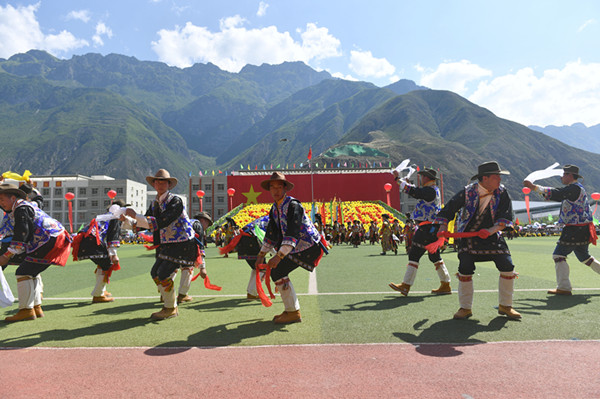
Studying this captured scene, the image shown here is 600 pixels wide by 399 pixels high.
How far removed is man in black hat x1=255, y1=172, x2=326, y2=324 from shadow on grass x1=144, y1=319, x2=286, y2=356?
252mm

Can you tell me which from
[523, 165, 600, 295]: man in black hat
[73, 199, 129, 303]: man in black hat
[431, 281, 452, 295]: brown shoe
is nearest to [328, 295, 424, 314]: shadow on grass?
[431, 281, 452, 295]: brown shoe

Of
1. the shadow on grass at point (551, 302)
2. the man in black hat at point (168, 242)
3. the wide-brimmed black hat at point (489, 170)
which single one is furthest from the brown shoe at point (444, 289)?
the man in black hat at point (168, 242)

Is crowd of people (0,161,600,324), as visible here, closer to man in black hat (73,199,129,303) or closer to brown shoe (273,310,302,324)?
brown shoe (273,310,302,324)

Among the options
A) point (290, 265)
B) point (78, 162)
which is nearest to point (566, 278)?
point (290, 265)

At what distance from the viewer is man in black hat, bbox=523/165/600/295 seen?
6.19m

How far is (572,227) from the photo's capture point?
648 centimetres

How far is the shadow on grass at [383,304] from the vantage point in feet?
17.3

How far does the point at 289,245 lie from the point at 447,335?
1974 mm

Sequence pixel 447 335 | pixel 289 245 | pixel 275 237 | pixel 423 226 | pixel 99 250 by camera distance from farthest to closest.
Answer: pixel 423 226
pixel 99 250
pixel 275 237
pixel 289 245
pixel 447 335

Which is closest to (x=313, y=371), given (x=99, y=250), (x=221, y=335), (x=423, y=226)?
(x=221, y=335)

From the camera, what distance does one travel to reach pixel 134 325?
4648mm

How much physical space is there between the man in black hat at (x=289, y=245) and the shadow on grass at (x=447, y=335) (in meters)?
1.34

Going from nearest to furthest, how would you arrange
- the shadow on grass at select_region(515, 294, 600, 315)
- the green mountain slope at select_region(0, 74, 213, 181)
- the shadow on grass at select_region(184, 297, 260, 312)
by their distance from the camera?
the shadow on grass at select_region(515, 294, 600, 315) → the shadow on grass at select_region(184, 297, 260, 312) → the green mountain slope at select_region(0, 74, 213, 181)

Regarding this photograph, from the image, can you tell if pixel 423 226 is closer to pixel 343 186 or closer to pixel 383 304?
pixel 383 304
